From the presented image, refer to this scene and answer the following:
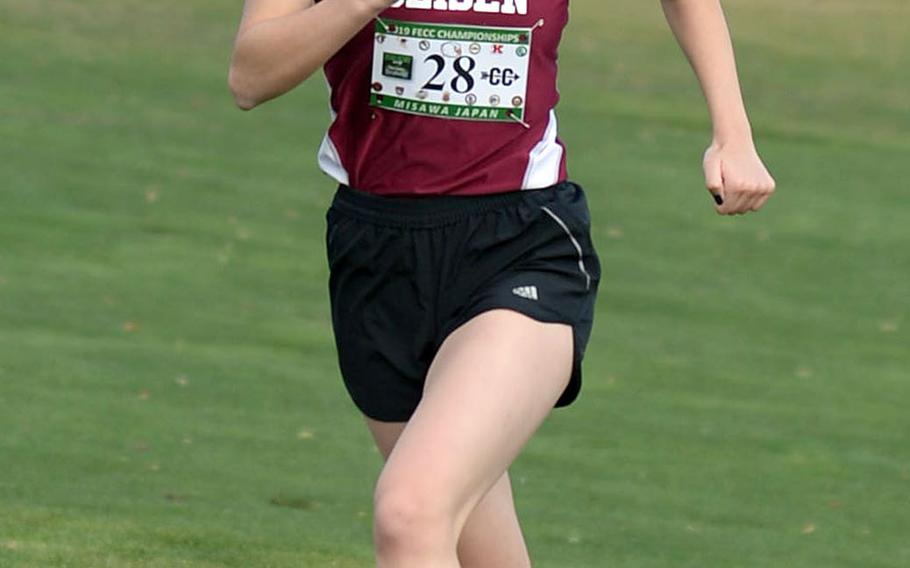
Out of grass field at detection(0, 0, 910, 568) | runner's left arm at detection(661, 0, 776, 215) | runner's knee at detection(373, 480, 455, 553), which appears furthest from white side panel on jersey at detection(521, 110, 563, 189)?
grass field at detection(0, 0, 910, 568)

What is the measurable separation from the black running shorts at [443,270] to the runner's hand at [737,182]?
1.00 ft

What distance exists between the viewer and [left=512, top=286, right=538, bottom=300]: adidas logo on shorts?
3725 mm

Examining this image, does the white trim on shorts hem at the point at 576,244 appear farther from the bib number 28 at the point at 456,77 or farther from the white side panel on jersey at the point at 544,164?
the bib number 28 at the point at 456,77

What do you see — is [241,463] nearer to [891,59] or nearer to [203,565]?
[203,565]

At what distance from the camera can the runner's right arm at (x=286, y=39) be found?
11.2 ft

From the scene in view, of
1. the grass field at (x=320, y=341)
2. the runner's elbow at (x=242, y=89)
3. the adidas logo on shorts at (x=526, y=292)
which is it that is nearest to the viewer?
the runner's elbow at (x=242, y=89)

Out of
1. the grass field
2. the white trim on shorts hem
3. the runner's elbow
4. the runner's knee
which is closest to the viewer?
the runner's knee

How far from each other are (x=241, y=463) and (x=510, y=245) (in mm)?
3322

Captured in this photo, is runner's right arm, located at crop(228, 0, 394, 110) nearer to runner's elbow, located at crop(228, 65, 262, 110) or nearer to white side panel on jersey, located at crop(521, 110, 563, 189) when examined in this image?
runner's elbow, located at crop(228, 65, 262, 110)

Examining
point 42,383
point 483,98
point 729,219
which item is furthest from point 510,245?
point 729,219

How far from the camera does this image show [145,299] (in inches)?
367

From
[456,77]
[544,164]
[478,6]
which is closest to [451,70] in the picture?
[456,77]

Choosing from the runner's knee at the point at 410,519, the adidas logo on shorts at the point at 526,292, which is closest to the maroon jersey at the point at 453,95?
the adidas logo on shorts at the point at 526,292

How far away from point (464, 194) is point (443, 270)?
0.14m
